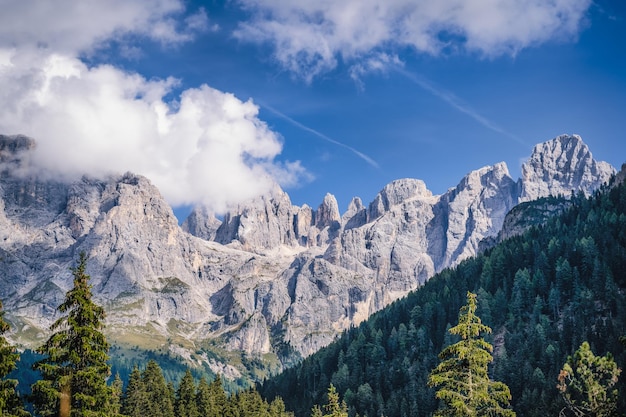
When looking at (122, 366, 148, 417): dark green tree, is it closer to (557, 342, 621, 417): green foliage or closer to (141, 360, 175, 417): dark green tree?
(141, 360, 175, 417): dark green tree

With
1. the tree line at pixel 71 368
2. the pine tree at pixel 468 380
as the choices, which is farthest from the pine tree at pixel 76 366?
the pine tree at pixel 468 380

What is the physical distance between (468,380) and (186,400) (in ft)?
252

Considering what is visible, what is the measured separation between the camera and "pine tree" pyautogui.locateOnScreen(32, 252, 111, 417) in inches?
1312

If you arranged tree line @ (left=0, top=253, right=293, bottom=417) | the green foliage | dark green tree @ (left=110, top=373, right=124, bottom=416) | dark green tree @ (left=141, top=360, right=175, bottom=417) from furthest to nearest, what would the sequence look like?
dark green tree @ (left=141, top=360, right=175, bottom=417) < dark green tree @ (left=110, top=373, right=124, bottom=416) < the green foliage < tree line @ (left=0, top=253, right=293, bottom=417)

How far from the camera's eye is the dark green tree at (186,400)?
96750 mm

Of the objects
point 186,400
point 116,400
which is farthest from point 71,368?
point 186,400

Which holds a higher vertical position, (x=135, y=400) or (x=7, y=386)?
(x=135, y=400)

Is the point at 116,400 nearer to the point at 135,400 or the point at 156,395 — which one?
the point at 135,400

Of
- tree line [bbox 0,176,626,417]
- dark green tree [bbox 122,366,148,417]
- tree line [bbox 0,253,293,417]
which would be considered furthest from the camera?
dark green tree [bbox 122,366,148,417]

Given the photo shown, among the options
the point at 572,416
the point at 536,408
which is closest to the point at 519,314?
the point at 536,408

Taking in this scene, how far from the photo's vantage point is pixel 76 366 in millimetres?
34562

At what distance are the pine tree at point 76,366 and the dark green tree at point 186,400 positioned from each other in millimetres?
65180

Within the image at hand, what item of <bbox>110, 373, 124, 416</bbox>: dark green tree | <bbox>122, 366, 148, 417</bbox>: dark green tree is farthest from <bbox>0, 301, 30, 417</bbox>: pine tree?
<bbox>122, 366, 148, 417</bbox>: dark green tree

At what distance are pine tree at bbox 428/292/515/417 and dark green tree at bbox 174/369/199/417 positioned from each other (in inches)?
2813
